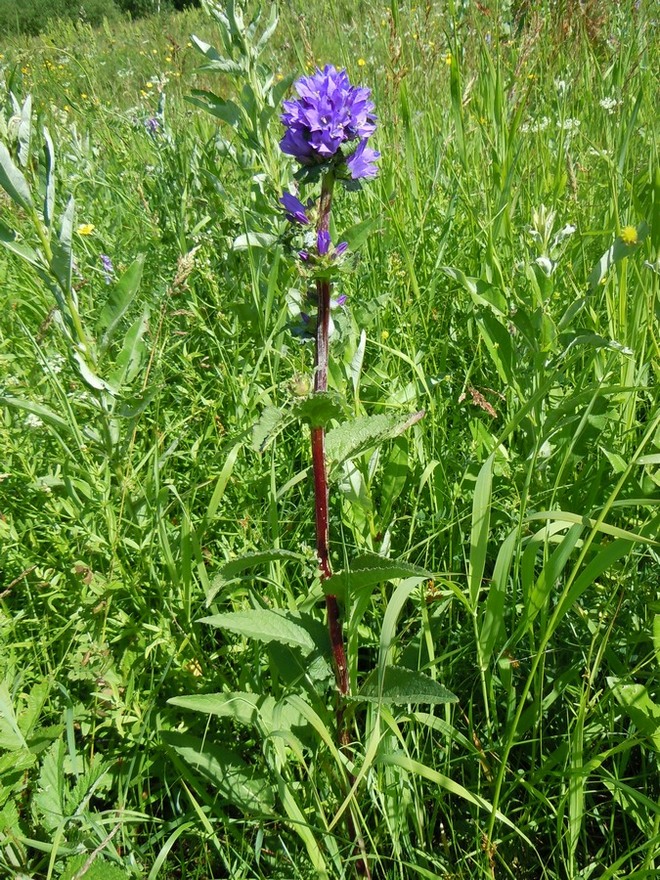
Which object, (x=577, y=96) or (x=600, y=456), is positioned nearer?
(x=600, y=456)

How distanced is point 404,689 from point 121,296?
3.24ft

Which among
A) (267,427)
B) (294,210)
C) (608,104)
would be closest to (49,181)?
(294,210)

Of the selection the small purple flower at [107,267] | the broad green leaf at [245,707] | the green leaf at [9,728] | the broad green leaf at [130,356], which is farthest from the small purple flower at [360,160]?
the small purple flower at [107,267]

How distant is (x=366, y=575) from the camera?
955mm

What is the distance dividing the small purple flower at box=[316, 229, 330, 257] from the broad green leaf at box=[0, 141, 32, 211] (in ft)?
2.14

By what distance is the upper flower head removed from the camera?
1.05 m

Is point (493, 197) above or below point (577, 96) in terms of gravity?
below

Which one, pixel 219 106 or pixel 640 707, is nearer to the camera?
pixel 640 707

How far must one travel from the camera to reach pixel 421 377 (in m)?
1.55

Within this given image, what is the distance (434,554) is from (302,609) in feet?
1.12

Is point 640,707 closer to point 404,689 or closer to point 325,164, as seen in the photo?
point 404,689

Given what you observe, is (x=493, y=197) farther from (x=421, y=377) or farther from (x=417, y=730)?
(x=417, y=730)

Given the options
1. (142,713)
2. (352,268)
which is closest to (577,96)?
(352,268)

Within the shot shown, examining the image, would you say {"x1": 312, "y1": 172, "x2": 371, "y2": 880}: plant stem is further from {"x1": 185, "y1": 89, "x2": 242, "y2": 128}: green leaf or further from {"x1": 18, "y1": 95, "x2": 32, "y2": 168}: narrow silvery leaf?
{"x1": 185, "y1": 89, "x2": 242, "y2": 128}: green leaf
